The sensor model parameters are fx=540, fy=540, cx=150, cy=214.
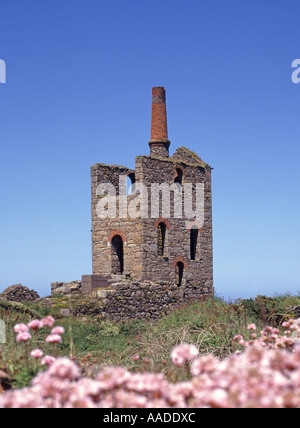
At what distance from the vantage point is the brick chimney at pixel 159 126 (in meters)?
28.8

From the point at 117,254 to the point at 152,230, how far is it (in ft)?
6.75

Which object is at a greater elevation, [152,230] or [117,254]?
[152,230]

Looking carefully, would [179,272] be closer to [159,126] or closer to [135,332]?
[159,126]

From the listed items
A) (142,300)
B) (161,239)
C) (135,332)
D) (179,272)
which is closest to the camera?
(135,332)

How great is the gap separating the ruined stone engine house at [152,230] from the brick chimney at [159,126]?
202cm

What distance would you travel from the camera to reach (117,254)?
970 inches

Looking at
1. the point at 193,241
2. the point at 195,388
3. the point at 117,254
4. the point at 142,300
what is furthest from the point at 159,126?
the point at 195,388

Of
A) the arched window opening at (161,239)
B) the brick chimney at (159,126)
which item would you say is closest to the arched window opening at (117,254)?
the arched window opening at (161,239)

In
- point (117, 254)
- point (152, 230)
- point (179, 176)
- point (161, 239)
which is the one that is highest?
point (179, 176)

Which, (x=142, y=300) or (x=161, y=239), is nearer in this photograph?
(x=142, y=300)

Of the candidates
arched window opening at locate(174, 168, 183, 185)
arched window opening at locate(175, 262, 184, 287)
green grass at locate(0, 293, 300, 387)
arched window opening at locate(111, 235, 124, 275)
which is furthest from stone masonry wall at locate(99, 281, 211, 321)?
arched window opening at locate(174, 168, 183, 185)

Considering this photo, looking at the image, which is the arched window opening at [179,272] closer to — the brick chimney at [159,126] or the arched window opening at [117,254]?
the arched window opening at [117,254]

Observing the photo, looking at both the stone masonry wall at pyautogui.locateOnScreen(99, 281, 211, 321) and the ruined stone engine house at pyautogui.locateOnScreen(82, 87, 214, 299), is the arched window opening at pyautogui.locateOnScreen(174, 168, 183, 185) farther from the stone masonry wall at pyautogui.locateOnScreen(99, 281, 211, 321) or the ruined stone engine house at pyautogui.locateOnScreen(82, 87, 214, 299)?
the stone masonry wall at pyautogui.locateOnScreen(99, 281, 211, 321)
